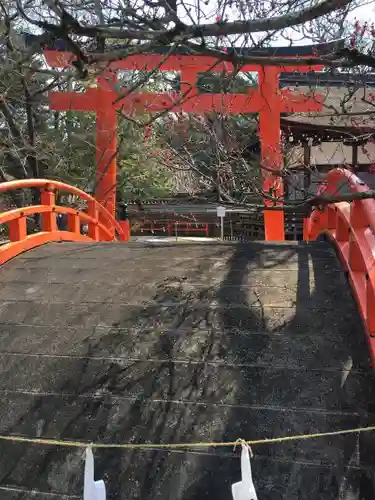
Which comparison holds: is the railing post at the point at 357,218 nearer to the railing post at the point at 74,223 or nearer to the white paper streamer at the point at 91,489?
the white paper streamer at the point at 91,489

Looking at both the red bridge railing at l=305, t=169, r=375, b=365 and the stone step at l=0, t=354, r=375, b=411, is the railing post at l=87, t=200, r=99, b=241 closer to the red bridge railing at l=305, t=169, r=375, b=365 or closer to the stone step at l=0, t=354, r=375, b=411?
the red bridge railing at l=305, t=169, r=375, b=365

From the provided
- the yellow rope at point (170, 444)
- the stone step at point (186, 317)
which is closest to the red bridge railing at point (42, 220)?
the stone step at point (186, 317)

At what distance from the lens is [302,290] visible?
3.67 metres

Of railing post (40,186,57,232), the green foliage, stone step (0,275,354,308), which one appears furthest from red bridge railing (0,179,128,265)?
the green foliage

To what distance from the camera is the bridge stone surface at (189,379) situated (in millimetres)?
2316

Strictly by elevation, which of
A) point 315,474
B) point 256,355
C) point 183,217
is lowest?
point 183,217

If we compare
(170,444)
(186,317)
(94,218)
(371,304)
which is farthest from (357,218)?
(94,218)

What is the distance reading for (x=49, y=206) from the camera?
223 inches

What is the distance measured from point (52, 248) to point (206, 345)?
2981mm

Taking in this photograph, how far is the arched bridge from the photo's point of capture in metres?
2.32

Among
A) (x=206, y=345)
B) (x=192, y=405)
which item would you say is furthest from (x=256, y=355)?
(x=192, y=405)

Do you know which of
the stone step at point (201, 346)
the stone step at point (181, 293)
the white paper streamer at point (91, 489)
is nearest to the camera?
the white paper streamer at point (91, 489)

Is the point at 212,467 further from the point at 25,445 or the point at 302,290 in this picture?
the point at 302,290

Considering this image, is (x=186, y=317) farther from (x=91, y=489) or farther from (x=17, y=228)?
(x=17, y=228)
